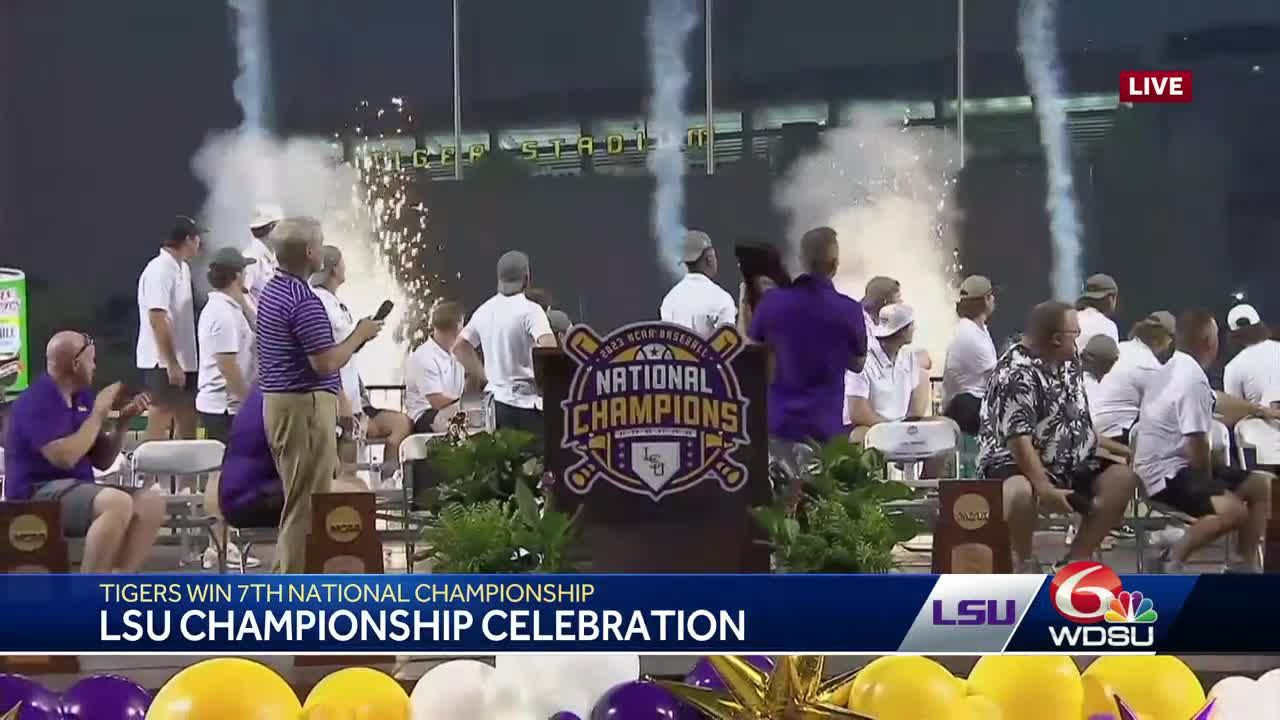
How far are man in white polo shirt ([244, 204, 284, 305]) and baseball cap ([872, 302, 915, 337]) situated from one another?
1.07 metres

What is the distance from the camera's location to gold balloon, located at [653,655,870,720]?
4.50ft

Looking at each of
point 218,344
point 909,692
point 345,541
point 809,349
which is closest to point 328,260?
point 218,344

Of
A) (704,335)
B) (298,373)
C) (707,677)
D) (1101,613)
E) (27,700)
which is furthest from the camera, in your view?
(298,373)

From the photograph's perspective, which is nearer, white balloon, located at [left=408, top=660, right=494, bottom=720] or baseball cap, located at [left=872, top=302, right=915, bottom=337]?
white balloon, located at [left=408, top=660, right=494, bottom=720]

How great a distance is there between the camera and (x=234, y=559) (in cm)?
246

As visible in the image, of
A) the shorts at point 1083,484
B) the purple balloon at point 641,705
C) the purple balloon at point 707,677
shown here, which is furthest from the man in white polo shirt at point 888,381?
the purple balloon at point 641,705

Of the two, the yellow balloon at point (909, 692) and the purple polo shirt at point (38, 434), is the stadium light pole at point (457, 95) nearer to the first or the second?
the purple polo shirt at point (38, 434)

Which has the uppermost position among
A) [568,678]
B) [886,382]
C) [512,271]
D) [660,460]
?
[512,271]

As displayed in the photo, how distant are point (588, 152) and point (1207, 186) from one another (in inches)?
42.2

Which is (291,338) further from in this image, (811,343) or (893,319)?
(893,319)

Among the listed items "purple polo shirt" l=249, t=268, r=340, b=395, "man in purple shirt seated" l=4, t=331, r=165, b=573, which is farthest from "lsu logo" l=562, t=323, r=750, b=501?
"man in purple shirt seated" l=4, t=331, r=165, b=573

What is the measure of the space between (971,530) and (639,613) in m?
0.76

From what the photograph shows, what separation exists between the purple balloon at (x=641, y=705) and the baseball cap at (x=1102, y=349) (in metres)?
1.39

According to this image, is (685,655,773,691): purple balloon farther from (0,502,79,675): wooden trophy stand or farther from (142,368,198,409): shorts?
(142,368,198,409): shorts
